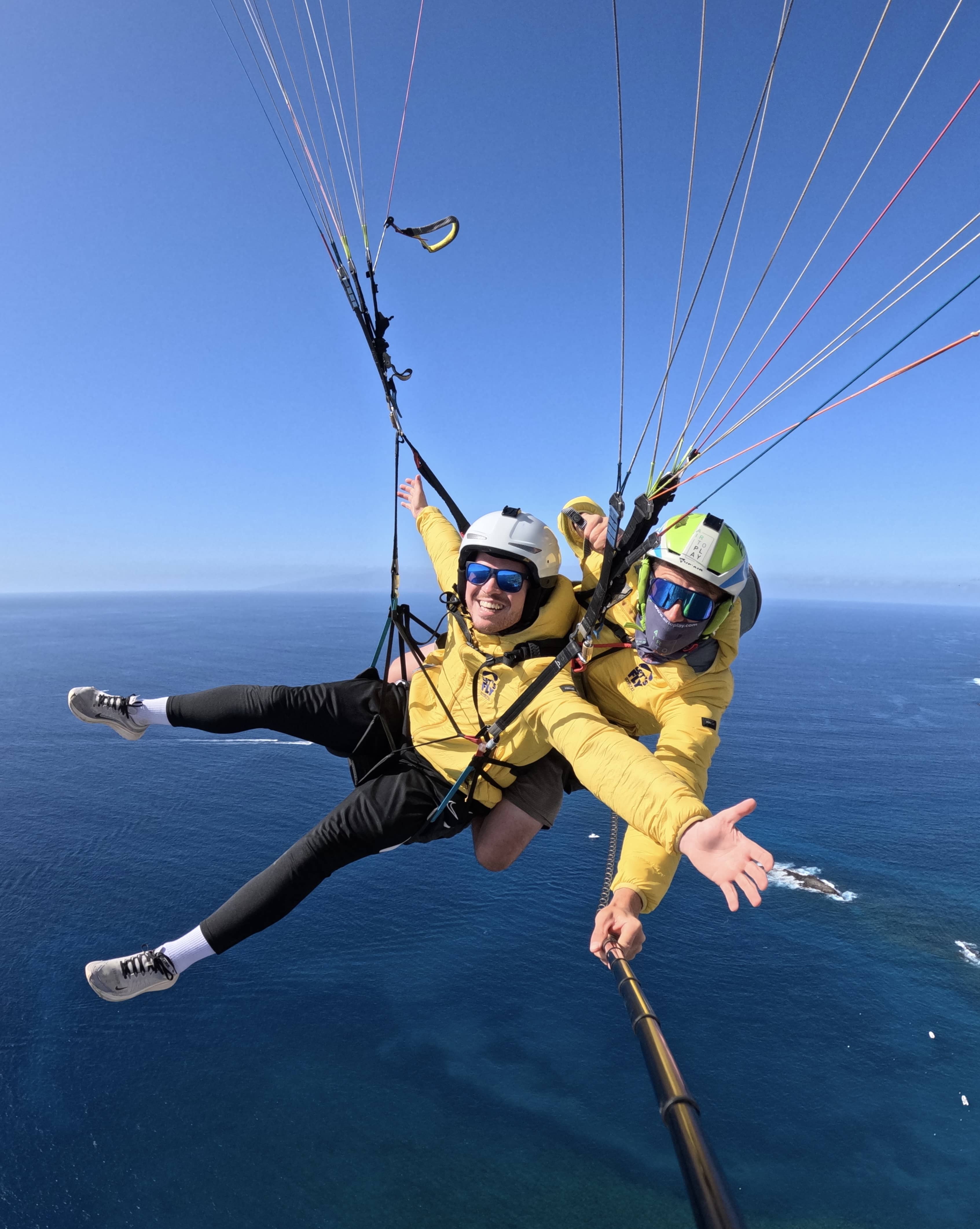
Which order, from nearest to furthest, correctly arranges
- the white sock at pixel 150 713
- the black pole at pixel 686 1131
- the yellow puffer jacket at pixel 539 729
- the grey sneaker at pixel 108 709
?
the black pole at pixel 686 1131 < the yellow puffer jacket at pixel 539 729 < the white sock at pixel 150 713 < the grey sneaker at pixel 108 709

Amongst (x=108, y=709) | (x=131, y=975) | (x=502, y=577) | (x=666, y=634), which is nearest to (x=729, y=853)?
(x=666, y=634)

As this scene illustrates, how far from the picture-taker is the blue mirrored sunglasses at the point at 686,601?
15.3ft

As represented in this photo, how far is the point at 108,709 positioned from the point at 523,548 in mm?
4215

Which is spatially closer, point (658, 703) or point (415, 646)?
point (658, 703)

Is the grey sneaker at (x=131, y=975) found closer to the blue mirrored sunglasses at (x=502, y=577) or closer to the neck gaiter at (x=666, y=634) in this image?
the blue mirrored sunglasses at (x=502, y=577)

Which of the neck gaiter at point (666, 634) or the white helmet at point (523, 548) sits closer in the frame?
the neck gaiter at point (666, 634)

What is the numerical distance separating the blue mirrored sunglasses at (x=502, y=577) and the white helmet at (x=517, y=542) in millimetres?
102

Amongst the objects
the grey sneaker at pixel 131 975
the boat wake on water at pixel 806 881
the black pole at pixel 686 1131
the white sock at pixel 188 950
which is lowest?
the boat wake on water at pixel 806 881

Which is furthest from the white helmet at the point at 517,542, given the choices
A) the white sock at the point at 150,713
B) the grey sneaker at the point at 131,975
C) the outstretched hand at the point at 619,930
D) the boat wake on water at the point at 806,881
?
the boat wake on water at the point at 806,881

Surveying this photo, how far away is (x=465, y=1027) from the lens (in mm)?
48219

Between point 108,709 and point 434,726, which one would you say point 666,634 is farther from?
point 108,709

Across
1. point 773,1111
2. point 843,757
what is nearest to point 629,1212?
point 773,1111

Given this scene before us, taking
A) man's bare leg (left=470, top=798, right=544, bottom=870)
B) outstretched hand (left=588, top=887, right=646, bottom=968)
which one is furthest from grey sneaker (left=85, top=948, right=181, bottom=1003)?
outstretched hand (left=588, top=887, right=646, bottom=968)

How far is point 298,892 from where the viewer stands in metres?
5.03
